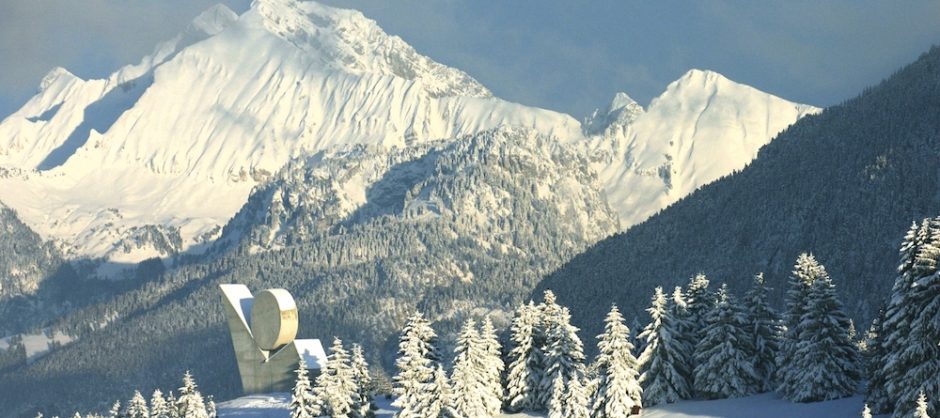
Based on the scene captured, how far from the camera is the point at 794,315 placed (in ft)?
330

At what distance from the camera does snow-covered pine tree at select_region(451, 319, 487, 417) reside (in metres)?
103

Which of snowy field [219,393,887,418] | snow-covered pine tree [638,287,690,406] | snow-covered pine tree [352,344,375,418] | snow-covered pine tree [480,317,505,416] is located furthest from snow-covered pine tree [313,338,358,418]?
snow-covered pine tree [638,287,690,406]

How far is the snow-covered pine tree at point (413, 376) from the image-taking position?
101312mm

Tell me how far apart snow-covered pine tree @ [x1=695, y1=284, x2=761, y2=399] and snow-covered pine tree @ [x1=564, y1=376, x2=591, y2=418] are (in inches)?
424

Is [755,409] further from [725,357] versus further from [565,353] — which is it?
[565,353]

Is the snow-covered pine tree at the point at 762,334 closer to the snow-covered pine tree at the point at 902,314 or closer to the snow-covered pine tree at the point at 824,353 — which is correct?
the snow-covered pine tree at the point at 824,353

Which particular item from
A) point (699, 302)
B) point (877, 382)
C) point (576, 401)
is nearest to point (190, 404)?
point (576, 401)

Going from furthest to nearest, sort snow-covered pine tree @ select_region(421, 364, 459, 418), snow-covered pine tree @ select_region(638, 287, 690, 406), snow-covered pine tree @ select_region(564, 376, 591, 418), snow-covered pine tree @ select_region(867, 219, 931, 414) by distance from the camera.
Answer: snow-covered pine tree @ select_region(638, 287, 690, 406)
snow-covered pine tree @ select_region(421, 364, 459, 418)
snow-covered pine tree @ select_region(564, 376, 591, 418)
snow-covered pine tree @ select_region(867, 219, 931, 414)

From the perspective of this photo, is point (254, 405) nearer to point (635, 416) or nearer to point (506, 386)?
point (506, 386)

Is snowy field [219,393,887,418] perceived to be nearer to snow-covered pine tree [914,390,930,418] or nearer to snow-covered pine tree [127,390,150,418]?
snow-covered pine tree [914,390,930,418]

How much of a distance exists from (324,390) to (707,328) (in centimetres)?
3007

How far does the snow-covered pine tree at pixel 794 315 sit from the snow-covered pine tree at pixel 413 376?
85.7 ft

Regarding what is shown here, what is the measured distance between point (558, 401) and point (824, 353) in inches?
776

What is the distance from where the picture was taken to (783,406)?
321 ft
